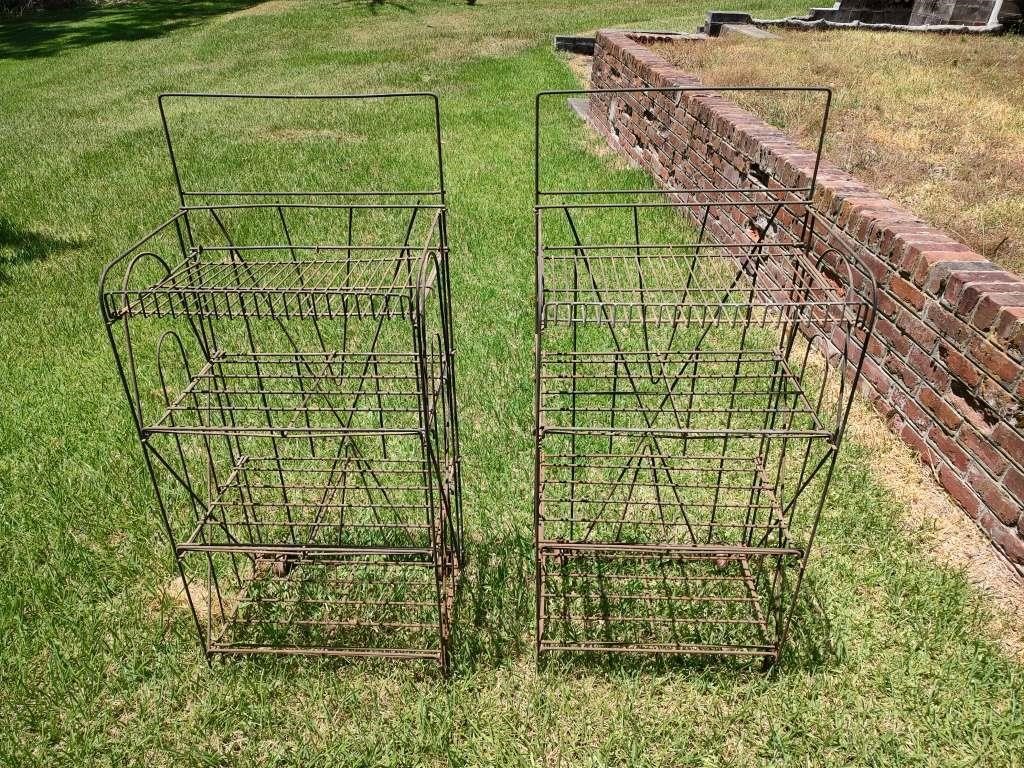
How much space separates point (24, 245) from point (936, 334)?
260 inches

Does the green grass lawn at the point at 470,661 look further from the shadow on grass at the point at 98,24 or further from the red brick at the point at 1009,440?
the shadow on grass at the point at 98,24

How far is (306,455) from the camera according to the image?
3562mm

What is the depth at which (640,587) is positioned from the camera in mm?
2834

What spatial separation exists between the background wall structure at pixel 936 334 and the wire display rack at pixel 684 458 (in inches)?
6.6

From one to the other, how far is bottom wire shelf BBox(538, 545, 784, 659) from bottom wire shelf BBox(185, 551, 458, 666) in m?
0.42

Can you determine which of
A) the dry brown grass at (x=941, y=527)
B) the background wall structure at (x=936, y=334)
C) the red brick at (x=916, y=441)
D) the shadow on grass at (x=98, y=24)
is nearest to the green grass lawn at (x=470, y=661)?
the dry brown grass at (x=941, y=527)

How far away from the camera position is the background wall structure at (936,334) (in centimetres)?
281

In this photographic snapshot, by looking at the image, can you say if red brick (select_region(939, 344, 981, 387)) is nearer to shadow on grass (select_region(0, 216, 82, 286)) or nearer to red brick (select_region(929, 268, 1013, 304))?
red brick (select_region(929, 268, 1013, 304))

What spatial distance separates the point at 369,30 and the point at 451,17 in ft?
7.22

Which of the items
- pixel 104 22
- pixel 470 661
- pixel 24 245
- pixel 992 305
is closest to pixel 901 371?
pixel 992 305

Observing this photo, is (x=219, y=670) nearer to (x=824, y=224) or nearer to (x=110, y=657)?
(x=110, y=657)

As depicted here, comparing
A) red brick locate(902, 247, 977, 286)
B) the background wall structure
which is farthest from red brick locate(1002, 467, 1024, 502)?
red brick locate(902, 247, 977, 286)

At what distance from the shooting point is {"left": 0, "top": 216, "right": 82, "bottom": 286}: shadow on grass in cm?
580

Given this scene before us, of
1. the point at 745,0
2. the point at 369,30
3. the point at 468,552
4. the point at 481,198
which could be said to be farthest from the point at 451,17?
the point at 468,552
